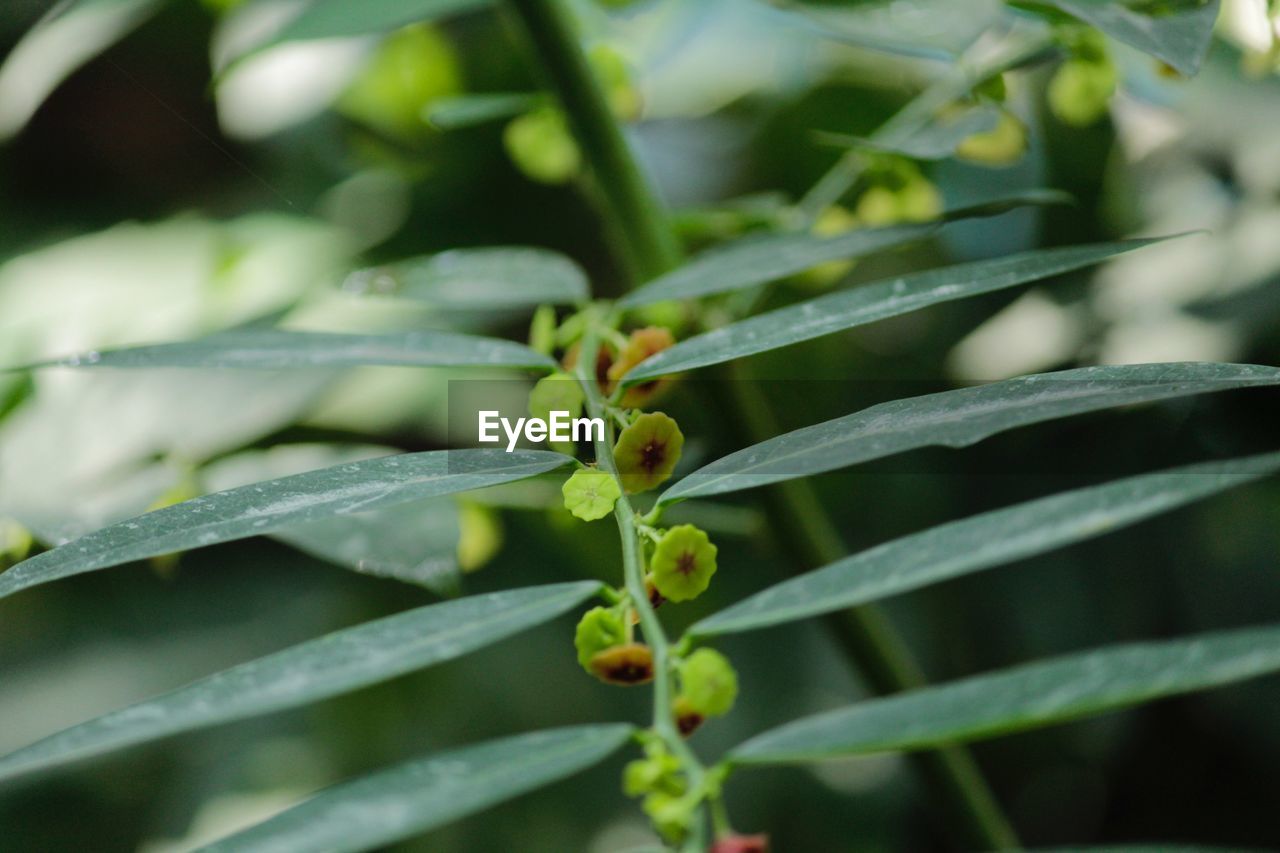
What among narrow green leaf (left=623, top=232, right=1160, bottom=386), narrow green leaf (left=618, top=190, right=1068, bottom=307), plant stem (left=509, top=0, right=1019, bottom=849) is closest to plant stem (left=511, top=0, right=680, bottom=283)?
plant stem (left=509, top=0, right=1019, bottom=849)

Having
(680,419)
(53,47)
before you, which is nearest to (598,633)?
(680,419)

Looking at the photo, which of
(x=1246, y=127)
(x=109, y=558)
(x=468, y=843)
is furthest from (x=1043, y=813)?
(x=109, y=558)

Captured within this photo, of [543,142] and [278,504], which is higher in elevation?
[543,142]

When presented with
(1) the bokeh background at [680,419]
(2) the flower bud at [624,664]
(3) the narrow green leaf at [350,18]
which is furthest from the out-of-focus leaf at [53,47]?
(2) the flower bud at [624,664]

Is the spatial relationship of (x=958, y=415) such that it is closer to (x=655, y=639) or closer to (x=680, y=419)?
(x=655, y=639)

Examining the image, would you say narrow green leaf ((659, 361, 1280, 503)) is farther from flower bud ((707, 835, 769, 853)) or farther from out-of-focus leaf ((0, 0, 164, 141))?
out-of-focus leaf ((0, 0, 164, 141))

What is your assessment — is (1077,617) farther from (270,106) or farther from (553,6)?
(270,106)
